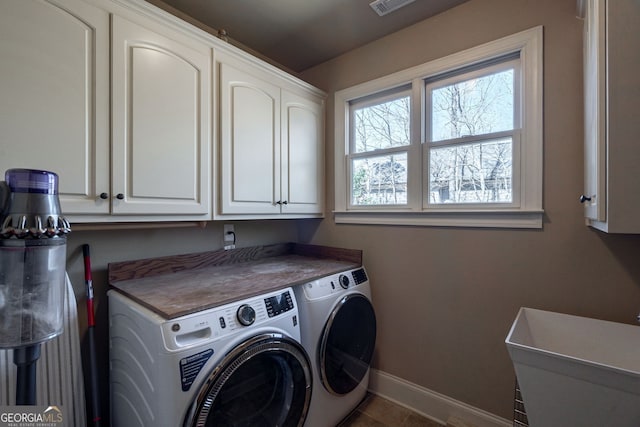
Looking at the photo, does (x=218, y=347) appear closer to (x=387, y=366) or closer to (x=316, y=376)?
(x=316, y=376)

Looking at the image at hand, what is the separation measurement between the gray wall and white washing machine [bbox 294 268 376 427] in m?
0.24

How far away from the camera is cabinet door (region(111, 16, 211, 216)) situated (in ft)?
4.17

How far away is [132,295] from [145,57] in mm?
1089

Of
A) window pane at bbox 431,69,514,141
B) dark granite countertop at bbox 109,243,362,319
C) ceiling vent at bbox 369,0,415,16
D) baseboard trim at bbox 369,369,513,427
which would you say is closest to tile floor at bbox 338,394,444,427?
baseboard trim at bbox 369,369,513,427

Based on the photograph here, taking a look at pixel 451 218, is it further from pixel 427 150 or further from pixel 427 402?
pixel 427 402

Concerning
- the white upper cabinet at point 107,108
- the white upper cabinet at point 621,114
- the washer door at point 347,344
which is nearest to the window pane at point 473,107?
the white upper cabinet at point 621,114

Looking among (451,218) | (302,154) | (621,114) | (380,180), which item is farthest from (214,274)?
(621,114)

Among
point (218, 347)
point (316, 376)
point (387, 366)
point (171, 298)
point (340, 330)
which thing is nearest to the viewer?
point (218, 347)

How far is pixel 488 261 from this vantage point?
1695 mm

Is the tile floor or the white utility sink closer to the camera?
the white utility sink

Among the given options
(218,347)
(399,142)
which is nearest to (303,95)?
(399,142)

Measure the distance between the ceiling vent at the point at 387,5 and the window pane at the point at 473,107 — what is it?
1.84 feet

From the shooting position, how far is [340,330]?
175 centimetres

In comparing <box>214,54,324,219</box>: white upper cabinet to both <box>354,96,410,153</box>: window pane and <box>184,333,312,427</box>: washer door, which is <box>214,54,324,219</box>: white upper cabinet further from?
<box>184,333,312,427</box>: washer door
